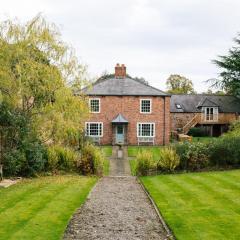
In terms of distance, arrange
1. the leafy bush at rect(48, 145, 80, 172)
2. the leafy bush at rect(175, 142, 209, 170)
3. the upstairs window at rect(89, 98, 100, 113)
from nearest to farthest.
Answer: the leafy bush at rect(48, 145, 80, 172)
the leafy bush at rect(175, 142, 209, 170)
the upstairs window at rect(89, 98, 100, 113)

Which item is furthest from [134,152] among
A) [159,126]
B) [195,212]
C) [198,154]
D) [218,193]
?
[195,212]

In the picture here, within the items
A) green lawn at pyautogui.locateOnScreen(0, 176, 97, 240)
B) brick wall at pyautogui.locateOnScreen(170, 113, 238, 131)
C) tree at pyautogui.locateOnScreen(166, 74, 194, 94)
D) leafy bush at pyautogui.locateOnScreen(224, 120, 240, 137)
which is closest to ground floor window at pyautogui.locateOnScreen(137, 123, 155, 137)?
leafy bush at pyautogui.locateOnScreen(224, 120, 240, 137)

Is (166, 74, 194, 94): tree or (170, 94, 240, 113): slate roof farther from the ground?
(166, 74, 194, 94): tree

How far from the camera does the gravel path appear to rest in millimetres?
10234

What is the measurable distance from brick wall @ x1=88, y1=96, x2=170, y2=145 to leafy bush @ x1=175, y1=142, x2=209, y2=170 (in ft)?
62.9

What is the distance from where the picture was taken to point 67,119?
79.8 ft

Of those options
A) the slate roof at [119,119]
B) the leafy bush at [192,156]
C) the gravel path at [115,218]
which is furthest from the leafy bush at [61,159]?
the slate roof at [119,119]

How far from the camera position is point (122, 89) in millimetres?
45031

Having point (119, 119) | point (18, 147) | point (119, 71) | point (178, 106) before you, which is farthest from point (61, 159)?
point (178, 106)

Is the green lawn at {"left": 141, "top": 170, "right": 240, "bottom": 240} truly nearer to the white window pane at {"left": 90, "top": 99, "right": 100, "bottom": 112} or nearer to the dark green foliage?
the dark green foliage

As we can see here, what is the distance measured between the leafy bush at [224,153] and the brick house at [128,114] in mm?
19046

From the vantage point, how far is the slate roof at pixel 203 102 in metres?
54.5

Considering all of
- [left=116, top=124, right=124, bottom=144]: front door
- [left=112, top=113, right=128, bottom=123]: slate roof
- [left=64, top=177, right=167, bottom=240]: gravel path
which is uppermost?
[left=112, top=113, right=128, bottom=123]: slate roof

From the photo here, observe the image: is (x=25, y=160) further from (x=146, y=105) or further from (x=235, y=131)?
(x=146, y=105)
